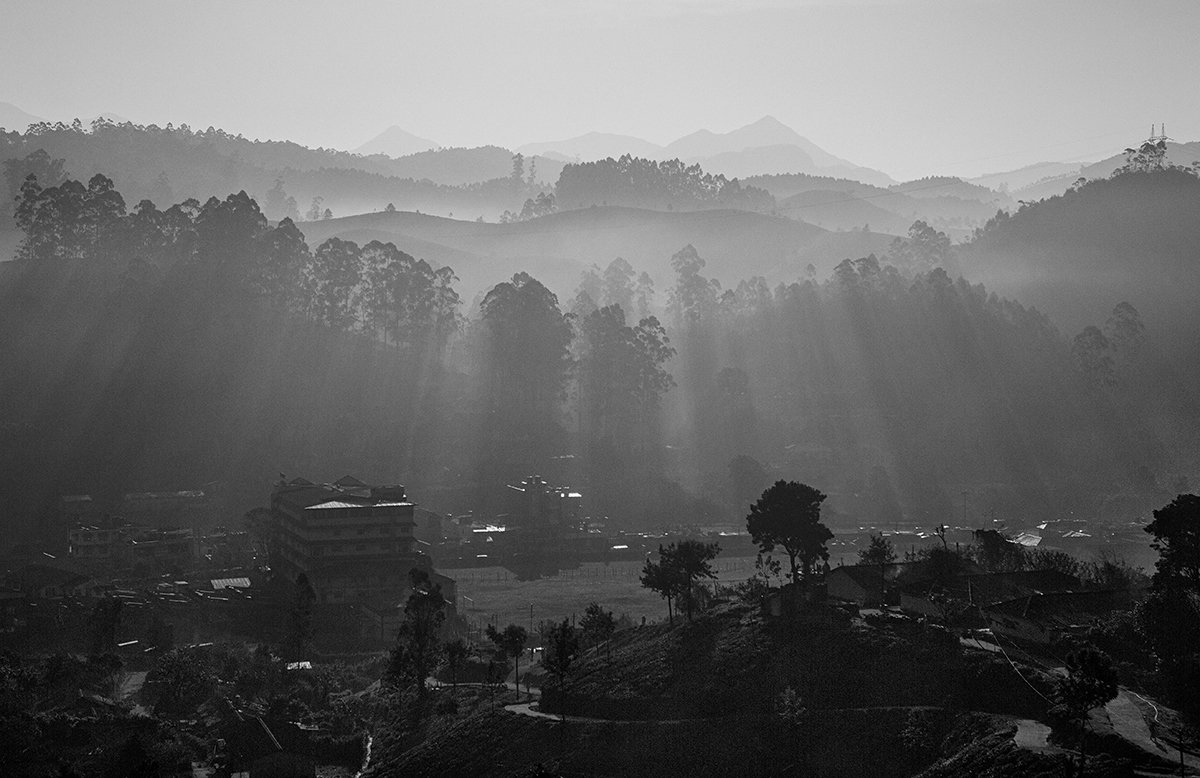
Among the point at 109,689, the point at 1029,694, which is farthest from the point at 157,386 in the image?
the point at 1029,694

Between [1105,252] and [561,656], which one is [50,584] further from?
[1105,252]

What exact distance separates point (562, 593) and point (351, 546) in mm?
10930

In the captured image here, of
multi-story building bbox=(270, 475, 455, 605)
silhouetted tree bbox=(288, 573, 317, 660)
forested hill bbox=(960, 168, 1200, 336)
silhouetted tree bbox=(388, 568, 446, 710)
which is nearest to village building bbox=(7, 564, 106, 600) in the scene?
multi-story building bbox=(270, 475, 455, 605)

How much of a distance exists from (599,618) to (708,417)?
49.6 meters

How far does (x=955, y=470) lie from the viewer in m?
87.2

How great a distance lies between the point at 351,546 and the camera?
6250 centimetres

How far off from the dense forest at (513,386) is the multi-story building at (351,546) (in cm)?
1349

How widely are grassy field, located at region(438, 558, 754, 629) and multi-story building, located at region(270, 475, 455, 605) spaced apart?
2930 millimetres

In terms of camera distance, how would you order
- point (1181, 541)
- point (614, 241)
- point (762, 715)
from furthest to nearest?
1. point (614, 241)
2. point (1181, 541)
3. point (762, 715)

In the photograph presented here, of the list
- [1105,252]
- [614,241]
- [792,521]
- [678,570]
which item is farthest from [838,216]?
[678,570]

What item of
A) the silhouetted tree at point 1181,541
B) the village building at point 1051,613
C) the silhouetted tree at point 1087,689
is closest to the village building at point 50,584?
→ the village building at point 1051,613

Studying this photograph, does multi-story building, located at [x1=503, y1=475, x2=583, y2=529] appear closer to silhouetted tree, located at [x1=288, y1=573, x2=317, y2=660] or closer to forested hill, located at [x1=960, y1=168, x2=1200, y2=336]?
silhouetted tree, located at [x1=288, y1=573, x2=317, y2=660]

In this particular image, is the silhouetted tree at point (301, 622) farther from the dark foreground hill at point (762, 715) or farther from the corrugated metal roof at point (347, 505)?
the dark foreground hill at point (762, 715)

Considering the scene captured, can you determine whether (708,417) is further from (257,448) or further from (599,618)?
(599,618)
